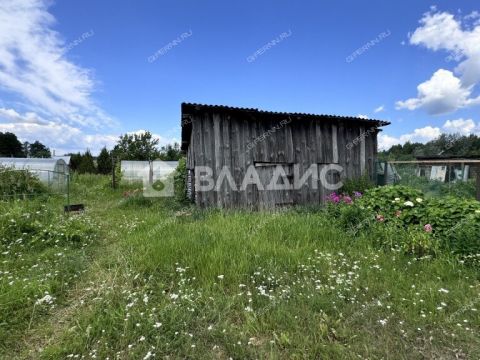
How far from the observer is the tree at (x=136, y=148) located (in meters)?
35.0

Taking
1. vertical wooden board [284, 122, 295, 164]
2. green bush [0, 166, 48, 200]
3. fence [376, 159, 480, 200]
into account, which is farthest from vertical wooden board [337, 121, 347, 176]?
green bush [0, 166, 48, 200]

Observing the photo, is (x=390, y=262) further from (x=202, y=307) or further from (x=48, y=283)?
(x=48, y=283)

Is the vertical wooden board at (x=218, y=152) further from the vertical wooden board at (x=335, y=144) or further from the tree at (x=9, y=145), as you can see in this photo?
the tree at (x=9, y=145)

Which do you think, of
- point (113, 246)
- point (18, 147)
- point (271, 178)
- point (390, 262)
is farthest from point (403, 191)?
point (18, 147)

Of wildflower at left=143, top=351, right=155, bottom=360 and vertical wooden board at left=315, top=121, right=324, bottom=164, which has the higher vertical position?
vertical wooden board at left=315, top=121, right=324, bottom=164

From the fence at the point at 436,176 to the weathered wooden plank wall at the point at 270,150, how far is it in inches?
39.6

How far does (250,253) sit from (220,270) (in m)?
0.66

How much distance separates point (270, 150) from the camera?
9.36 m

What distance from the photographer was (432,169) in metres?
9.27

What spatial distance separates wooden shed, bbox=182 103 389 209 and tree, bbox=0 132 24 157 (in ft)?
210

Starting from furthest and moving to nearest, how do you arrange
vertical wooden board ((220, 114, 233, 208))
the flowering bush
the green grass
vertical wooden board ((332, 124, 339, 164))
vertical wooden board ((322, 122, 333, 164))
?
vertical wooden board ((332, 124, 339, 164)) → vertical wooden board ((322, 122, 333, 164)) → vertical wooden board ((220, 114, 233, 208)) → the flowering bush → the green grass

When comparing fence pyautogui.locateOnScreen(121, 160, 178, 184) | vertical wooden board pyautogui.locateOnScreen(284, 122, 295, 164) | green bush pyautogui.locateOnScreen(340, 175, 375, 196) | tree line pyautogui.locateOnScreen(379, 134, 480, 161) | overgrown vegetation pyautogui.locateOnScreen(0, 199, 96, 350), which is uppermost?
tree line pyautogui.locateOnScreen(379, 134, 480, 161)

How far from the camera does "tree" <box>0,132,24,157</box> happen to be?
2205 inches

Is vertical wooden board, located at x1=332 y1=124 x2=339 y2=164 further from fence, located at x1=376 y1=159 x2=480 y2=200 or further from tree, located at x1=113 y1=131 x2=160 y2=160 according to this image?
tree, located at x1=113 y1=131 x2=160 y2=160
